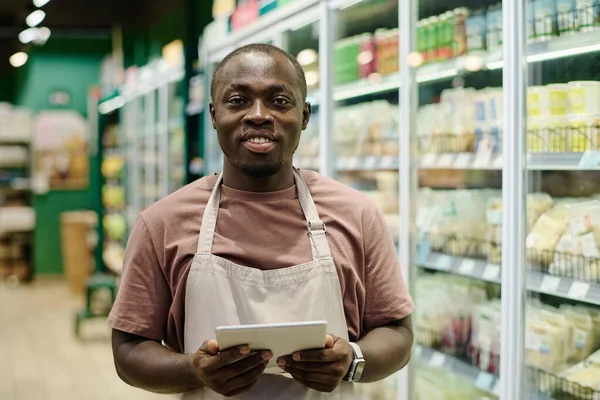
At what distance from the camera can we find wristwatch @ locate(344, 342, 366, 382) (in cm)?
156

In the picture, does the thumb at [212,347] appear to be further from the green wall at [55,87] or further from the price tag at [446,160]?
the green wall at [55,87]

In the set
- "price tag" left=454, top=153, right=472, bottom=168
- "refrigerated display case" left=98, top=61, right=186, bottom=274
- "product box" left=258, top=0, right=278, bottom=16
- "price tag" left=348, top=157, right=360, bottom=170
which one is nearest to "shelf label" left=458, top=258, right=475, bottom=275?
"price tag" left=454, top=153, right=472, bottom=168

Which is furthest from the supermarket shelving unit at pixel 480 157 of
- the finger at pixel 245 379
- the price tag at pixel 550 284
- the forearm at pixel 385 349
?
the finger at pixel 245 379

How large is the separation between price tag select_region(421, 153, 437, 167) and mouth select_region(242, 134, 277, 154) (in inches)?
72.1

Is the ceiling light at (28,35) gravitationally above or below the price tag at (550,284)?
above

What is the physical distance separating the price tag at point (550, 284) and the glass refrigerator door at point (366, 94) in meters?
1.20

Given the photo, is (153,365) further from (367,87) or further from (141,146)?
(141,146)

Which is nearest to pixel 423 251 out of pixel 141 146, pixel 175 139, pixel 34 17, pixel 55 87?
pixel 175 139

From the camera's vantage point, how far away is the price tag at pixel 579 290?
2553 mm

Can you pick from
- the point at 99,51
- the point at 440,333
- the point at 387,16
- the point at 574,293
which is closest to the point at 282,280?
the point at 574,293

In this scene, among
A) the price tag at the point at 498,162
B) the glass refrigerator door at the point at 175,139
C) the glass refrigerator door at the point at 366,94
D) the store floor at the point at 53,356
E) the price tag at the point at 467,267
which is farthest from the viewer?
the glass refrigerator door at the point at 175,139

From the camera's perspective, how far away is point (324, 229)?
1679 mm

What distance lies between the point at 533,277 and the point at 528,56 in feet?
2.61

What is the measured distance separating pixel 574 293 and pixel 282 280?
4.48ft
